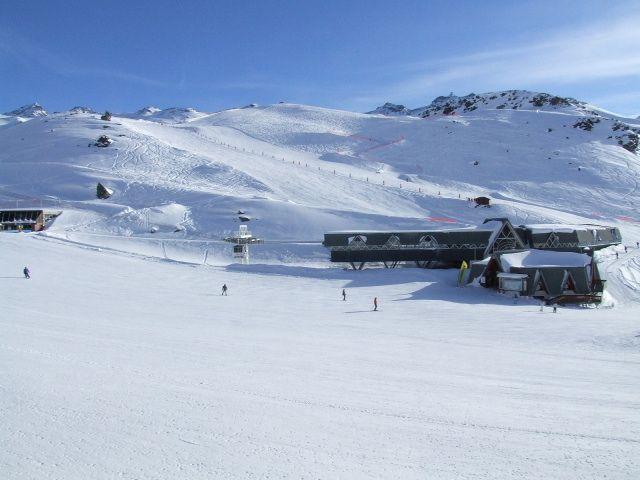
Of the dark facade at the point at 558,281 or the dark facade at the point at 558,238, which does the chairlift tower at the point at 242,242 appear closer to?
the dark facade at the point at 558,281

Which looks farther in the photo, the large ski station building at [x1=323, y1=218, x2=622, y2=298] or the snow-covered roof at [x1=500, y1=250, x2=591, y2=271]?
the large ski station building at [x1=323, y1=218, x2=622, y2=298]

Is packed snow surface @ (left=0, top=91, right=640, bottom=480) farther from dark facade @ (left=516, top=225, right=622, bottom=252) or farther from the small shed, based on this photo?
dark facade @ (left=516, top=225, right=622, bottom=252)

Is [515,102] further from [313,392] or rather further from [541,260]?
[313,392]

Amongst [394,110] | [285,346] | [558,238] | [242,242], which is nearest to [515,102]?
[394,110]

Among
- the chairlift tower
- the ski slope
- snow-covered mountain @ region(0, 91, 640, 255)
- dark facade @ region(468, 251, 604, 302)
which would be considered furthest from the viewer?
snow-covered mountain @ region(0, 91, 640, 255)

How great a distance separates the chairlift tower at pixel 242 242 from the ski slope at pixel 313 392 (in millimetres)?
17902

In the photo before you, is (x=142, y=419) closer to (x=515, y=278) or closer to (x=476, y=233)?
(x=515, y=278)

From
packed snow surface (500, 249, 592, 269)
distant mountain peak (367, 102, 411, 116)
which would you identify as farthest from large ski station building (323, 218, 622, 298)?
distant mountain peak (367, 102, 411, 116)

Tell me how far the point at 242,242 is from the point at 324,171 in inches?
1212

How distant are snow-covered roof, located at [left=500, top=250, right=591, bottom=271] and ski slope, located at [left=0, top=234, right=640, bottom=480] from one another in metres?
5.48

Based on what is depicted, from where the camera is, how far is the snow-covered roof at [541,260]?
95.9ft

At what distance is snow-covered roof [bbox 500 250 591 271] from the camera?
29219 mm

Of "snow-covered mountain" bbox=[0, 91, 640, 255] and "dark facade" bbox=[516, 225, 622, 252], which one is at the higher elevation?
"snow-covered mountain" bbox=[0, 91, 640, 255]

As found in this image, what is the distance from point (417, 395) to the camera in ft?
35.2
